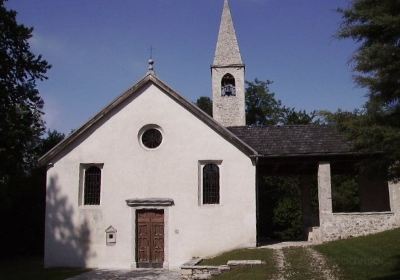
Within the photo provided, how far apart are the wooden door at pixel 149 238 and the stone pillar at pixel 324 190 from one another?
23.1 feet

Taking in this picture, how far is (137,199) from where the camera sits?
63.8 feet

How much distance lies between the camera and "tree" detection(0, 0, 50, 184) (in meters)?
15.8

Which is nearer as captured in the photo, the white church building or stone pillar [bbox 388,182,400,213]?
the white church building

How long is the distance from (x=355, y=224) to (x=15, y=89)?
14.7 m

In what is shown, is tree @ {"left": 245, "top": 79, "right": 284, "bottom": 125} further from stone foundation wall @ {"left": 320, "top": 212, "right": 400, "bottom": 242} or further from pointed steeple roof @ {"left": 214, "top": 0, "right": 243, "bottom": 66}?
stone foundation wall @ {"left": 320, "top": 212, "right": 400, "bottom": 242}

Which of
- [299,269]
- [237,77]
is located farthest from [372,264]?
[237,77]

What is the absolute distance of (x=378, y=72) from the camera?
11.1 m

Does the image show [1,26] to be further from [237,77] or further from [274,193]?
[274,193]

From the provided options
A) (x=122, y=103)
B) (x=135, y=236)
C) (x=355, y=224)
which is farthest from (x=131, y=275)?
(x=355, y=224)

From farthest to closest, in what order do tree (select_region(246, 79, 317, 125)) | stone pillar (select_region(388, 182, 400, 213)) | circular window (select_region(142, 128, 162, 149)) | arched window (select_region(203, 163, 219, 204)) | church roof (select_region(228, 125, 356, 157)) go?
1. tree (select_region(246, 79, 317, 125))
2. church roof (select_region(228, 125, 356, 157))
3. circular window (select_region(142, 128, 162, 149))
4. arched window (select_region(203, 163, 219, 204))
5. stone pillar (select_region(388, 182, 400, 213))

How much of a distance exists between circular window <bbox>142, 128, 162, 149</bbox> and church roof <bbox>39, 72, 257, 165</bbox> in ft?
5.57

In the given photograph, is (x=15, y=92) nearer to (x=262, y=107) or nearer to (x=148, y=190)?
(x=148, y=190)

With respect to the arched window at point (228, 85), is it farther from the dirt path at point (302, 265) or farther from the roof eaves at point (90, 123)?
the dirt path at point (302, 265)

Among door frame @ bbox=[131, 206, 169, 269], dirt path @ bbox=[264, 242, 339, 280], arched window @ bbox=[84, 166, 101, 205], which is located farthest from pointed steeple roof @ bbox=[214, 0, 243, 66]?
dirt path @ bbox=[264, 242, 339, 280]
